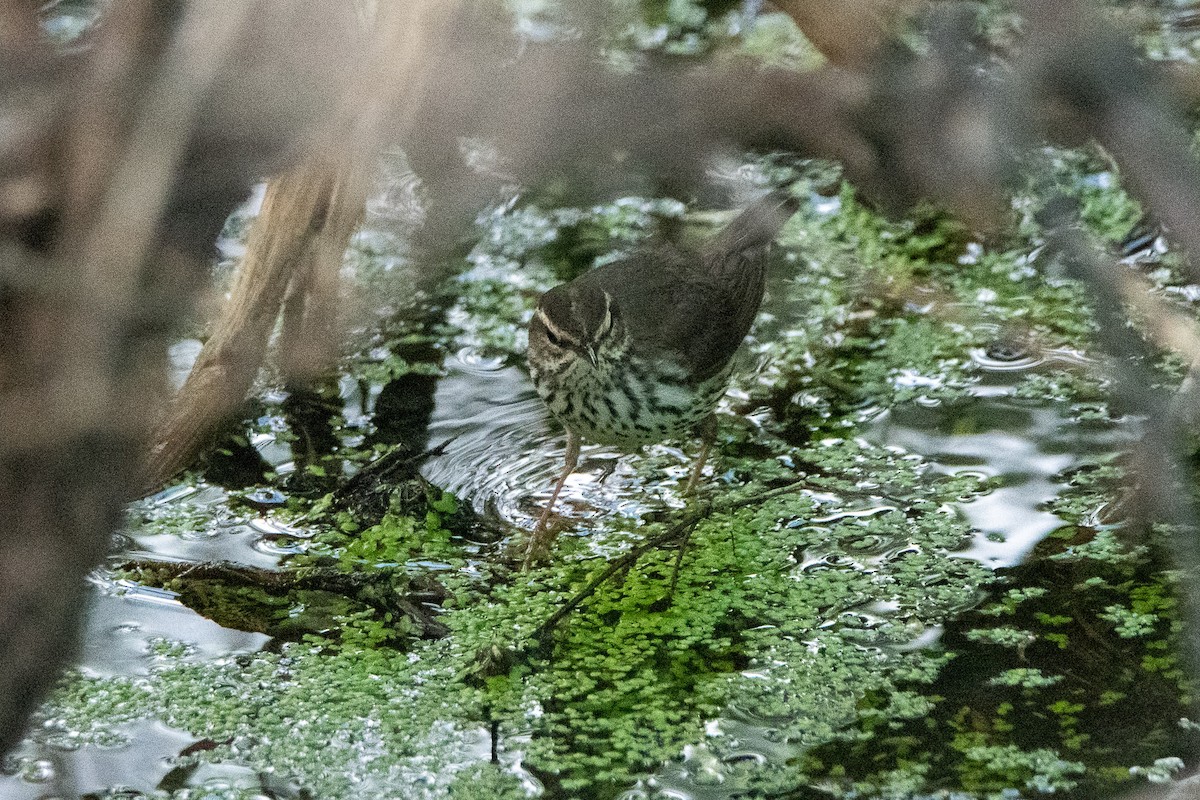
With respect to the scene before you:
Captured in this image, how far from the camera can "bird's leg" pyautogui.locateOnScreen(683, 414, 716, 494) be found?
4227 millimetres

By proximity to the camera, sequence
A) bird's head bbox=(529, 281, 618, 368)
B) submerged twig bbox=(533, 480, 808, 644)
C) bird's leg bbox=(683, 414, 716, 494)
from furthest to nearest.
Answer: bird's leg bbox=(683, 414, 716, 494), bird's head bbox=(529, 281, 618, 368), submerged twig bbox=(533, 480, 808, 644)

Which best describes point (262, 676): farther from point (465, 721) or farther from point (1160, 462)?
point (1160, 462)

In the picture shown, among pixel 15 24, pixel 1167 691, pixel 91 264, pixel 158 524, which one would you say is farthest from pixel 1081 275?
pixel 158 524

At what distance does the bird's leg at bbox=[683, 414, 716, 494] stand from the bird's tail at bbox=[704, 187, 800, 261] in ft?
1.97

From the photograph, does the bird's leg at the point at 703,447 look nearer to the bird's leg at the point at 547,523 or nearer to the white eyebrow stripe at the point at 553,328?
the bird's leg at the point at 547,523

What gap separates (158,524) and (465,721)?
136 cm

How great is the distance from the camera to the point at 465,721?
3.16m

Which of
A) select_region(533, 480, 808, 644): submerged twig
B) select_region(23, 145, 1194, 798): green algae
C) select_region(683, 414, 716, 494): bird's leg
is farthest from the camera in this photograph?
select_region(683, 414, 716, 494): bird's leg

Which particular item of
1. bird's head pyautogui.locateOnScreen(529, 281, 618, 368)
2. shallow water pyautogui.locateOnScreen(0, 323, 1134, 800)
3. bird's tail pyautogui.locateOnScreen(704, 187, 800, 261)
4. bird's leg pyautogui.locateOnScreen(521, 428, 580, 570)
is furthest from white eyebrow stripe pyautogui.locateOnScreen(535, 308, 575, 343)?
bird's tail pyautogui.locateOnScreen(704, 187, 800, 261)

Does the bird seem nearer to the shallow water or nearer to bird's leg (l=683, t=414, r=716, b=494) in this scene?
bird's leg (l=683, t=414, r=716, b=494)

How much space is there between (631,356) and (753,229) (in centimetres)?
105

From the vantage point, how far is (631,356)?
391cm

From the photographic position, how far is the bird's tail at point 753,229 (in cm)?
469

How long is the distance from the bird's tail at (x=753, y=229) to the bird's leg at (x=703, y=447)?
0.60m
